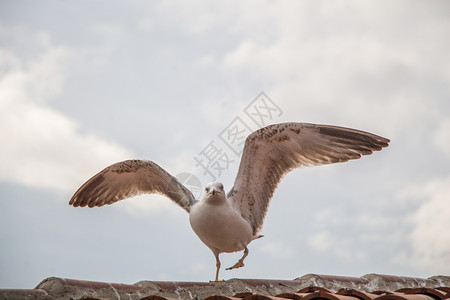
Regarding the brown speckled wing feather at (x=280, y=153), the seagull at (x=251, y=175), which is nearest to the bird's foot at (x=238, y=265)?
the seagull at (x=251, y=175)

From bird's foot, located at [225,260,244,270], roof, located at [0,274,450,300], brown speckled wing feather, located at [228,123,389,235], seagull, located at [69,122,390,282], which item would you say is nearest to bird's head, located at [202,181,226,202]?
seagull, located at [69,122,390,282]

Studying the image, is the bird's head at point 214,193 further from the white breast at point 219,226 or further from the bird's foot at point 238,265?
the bird's foot at point 238,265

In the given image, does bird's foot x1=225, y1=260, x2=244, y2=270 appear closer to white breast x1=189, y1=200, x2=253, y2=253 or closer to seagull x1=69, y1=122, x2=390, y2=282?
seagull x1=69, y1=122, x2=390, y2=282

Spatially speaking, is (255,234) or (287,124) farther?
(255,234)

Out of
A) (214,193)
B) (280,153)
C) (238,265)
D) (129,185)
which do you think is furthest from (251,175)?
(129,185)

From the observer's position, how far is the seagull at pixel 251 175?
605 cm

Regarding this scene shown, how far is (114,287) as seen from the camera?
4016mm

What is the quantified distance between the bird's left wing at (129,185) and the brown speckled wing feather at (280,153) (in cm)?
67

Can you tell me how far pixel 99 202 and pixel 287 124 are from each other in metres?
2.84

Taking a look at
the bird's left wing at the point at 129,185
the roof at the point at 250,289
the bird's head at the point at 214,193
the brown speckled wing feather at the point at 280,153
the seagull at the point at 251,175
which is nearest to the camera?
the roof at the point at 250,289

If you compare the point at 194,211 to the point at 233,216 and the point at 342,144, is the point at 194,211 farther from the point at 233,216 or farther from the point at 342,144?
the point at 342,144

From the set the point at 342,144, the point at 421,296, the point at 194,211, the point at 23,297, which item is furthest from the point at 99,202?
the point at 421,296

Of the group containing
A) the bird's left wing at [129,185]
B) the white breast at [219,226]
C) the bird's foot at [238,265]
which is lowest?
the bird's foot at [238,265]

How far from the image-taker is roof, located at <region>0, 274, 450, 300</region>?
11.4ft
